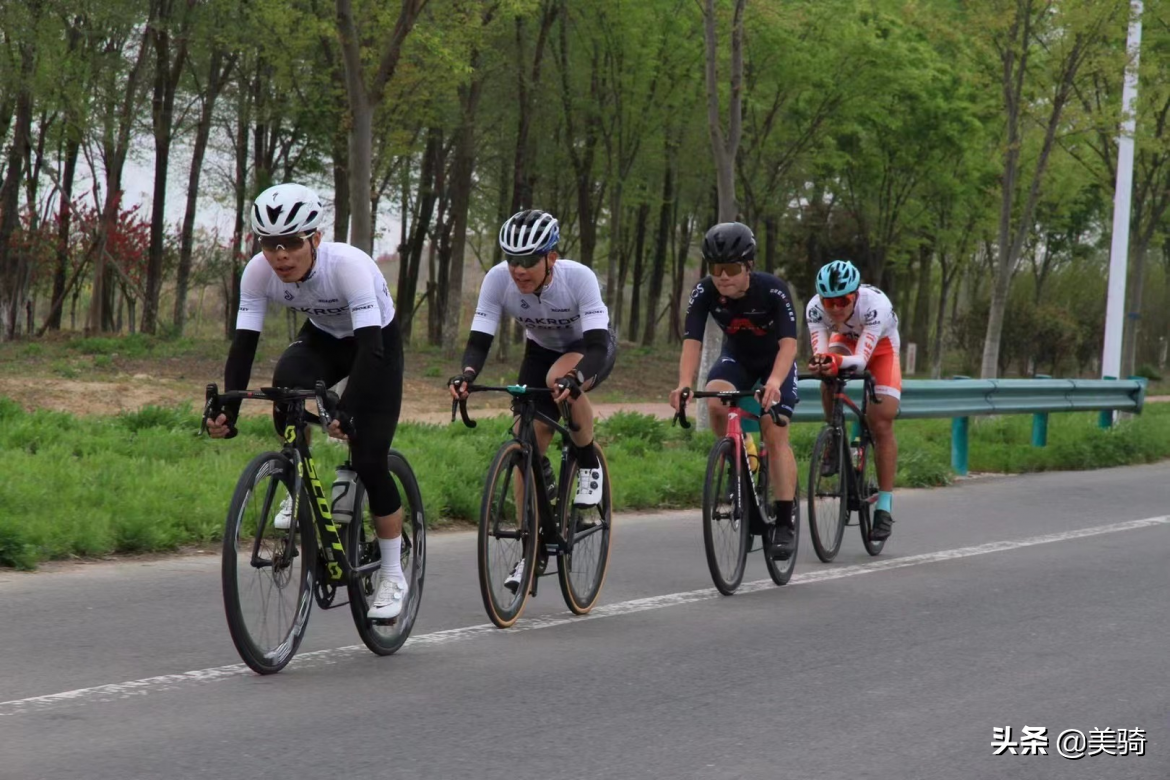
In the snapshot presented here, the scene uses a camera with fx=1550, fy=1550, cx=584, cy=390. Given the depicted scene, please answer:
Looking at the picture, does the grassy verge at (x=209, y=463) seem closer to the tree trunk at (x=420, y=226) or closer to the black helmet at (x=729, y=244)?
the black helmet at (x=729, y=244)

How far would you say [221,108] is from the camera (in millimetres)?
39562

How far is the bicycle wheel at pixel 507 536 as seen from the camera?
274 inches

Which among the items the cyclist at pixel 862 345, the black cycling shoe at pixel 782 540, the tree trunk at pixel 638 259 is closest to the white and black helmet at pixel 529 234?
the black cycling shoe at pixel 782 540

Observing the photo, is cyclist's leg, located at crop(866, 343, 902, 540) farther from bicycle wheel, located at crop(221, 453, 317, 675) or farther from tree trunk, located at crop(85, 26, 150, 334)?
tree trunk, located at crop(85, 26, 150, 334)

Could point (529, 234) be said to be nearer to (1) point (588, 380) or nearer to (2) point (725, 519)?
(1) point (588, 380)

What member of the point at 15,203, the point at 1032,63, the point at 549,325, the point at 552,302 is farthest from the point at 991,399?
the point at 15,203

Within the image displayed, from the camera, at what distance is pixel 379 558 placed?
6645mm

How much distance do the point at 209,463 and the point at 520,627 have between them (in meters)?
5.07

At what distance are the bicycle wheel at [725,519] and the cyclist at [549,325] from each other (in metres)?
0.78

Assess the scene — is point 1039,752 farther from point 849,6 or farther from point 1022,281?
point 1022,281

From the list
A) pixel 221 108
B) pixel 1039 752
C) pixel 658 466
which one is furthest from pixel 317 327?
pixel 221 108

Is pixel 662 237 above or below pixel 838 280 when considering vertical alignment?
above

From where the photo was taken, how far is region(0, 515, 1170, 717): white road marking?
18.1 feet

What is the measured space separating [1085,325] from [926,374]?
6.51 m
